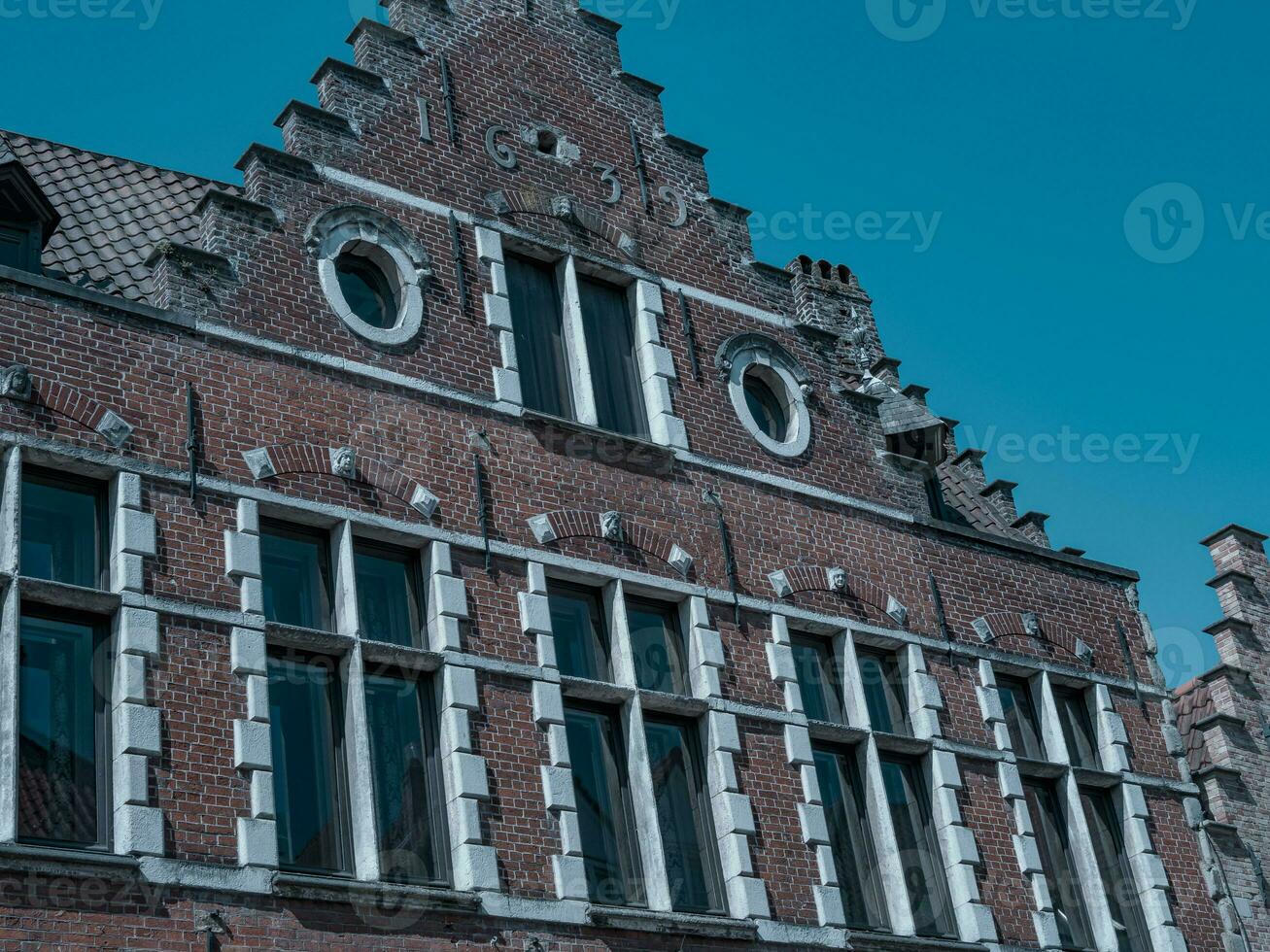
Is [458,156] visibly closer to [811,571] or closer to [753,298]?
[753,298]

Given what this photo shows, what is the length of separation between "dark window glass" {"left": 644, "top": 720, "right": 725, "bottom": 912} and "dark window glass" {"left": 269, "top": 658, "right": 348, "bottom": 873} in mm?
2405

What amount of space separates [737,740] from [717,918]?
58.1 inches

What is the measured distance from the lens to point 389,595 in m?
12.6

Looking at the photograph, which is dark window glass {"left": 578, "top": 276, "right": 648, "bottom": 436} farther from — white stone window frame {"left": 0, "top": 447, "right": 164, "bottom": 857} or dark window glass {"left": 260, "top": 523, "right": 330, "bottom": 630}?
white stone window frame {"left": 0, "top": 447, "right": 164, "bottom": 857}

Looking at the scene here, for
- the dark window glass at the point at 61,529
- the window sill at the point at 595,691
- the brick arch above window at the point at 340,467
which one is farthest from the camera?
the window sill at the point at 595,691

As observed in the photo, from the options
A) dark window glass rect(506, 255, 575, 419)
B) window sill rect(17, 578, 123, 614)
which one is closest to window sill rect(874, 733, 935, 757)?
dark window glass rect(506, 255, 575, 419)

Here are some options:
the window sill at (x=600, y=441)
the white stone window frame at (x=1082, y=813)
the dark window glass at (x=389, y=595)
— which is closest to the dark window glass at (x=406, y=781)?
the dark window glass at (x=389, y=595)

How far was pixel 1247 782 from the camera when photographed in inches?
688

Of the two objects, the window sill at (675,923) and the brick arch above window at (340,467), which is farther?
the brick arch above window at (340,467)

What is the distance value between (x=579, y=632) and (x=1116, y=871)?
17.3ft

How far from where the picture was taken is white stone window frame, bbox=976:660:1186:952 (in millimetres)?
14656

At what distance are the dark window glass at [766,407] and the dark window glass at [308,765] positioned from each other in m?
5.00

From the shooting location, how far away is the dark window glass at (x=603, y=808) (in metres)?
12.4

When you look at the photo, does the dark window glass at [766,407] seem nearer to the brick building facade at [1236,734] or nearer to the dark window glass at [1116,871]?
the dark window glass at [1116,871]
